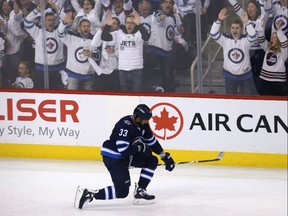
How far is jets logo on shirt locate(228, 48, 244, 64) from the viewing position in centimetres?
884

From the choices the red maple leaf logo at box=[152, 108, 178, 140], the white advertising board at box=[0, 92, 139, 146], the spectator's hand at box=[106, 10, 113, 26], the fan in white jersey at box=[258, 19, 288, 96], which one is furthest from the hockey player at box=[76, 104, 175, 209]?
the spectator's hand at box=[106, 10, 113, 26]

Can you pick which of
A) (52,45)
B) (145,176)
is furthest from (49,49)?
(145,176)

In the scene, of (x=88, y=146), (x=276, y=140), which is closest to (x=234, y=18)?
(x=276, y=140)

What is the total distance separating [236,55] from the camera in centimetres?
885

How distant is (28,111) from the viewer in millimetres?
9336

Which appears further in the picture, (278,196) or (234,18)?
(234,18)

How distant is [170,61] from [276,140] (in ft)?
4.24

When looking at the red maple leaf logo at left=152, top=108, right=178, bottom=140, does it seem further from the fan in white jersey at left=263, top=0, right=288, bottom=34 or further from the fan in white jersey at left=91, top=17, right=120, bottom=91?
the fan in white jersey at left=263, top=0, right=288, bottom=34

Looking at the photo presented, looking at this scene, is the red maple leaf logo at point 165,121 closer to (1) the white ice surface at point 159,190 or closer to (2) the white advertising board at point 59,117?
(2) the white advertising board at point 59,117

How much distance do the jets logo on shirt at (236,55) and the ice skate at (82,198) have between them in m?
2.33

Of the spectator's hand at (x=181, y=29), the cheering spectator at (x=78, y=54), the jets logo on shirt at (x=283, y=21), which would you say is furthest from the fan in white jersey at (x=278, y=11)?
the cheering spectator at (x=78, y=54)

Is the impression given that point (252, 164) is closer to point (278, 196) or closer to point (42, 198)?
point (278, 196)

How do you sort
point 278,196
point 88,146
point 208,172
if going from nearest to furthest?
point 278,196, point 208,172, point 88,146

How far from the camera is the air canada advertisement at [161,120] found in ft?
28.6
